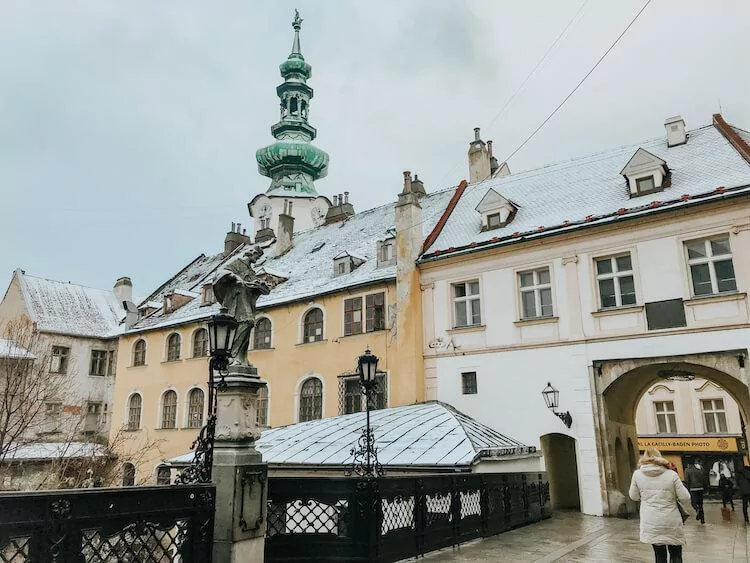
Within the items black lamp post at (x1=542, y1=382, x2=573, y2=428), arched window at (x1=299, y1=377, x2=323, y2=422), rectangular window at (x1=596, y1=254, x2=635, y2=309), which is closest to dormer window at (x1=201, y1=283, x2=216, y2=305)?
arched window at (x1=299, y1=377, x2=323, y2=422)

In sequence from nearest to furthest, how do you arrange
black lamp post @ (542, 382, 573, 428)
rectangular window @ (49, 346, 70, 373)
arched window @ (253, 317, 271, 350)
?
black lamp post @ (542, 382, 573, 428), arched window @ (253, 317, 271, 350), rectangular window @ (49, 346, 70, 373)

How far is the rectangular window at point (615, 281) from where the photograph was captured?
17.3 m

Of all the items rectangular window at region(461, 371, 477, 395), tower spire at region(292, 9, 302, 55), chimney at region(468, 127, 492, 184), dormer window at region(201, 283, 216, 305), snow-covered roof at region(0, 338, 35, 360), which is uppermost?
tower spire at region(292, 9, 302, 55)

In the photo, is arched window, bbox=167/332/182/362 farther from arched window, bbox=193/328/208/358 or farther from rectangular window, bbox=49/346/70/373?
rectangular window, bbox=49/346/70/373

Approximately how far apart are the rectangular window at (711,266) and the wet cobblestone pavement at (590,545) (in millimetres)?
5871

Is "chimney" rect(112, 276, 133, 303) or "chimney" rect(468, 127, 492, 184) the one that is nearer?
"chimney" rect(468, 127, 492, 184)

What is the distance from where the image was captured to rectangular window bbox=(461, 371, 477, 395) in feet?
63.4

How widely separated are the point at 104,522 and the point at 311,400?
17.8 metres

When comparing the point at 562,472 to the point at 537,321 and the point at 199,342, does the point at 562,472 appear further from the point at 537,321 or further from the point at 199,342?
the point at 199,342

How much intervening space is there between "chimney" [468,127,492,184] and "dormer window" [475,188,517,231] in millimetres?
5959

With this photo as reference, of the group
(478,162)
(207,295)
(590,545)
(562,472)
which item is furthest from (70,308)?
(590,545)

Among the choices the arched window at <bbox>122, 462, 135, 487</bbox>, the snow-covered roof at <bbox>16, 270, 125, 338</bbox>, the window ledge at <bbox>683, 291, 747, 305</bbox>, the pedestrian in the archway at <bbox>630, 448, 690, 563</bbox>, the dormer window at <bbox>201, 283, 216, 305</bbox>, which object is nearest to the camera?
the pedestrian in the archway at <bbox>630, 448, 690, 563</bbox>

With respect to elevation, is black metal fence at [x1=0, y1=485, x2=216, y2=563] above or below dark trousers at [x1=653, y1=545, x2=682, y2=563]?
above

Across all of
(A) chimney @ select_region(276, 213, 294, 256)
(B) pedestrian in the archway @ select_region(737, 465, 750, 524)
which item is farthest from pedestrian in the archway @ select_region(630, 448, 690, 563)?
(A) chimney @ select_region(276, 213, 294, 256)
